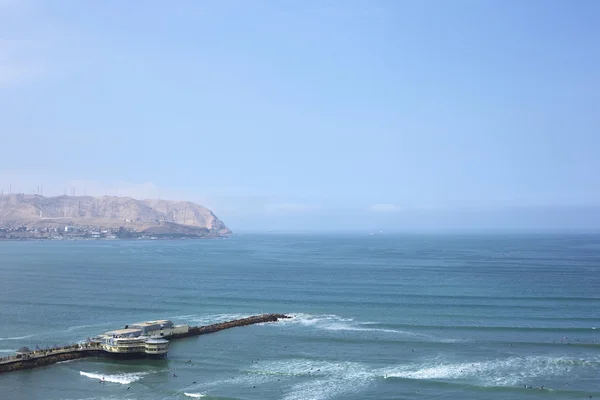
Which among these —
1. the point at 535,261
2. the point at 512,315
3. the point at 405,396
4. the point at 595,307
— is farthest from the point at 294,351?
the point at 535,261

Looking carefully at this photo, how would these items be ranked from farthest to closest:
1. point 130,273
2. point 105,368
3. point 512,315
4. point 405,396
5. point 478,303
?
1. point 130,273
2. point 478,303
3. point 512,315
4. point 105,368
5. point 405,396

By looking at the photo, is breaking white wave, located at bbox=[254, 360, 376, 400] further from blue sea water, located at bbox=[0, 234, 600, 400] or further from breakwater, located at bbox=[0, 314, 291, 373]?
breakwater, located at bbox=[0, 314, 291, 373]

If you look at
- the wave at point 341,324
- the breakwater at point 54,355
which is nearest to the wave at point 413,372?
the wave at point 341,324

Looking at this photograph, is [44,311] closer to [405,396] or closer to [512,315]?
[405,396]

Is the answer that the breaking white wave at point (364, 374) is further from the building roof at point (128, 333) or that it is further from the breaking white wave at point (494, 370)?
the building roof at point (128, 333)

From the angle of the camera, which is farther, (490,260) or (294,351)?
(490,260)

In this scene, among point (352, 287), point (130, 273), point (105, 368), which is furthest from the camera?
point (130, 273)
